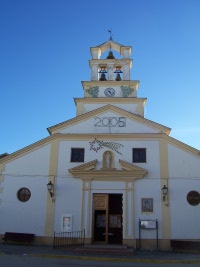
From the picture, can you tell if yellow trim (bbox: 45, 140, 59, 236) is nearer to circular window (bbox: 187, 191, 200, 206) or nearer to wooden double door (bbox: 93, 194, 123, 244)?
wooden double door (bbox: 93, 194, 123, 244)

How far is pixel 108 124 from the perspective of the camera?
1897cm

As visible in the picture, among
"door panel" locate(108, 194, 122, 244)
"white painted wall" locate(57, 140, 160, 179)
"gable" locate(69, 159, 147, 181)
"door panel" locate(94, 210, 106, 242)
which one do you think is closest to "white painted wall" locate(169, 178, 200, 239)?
"white painted wall" locate(57, 140, 160, 179)

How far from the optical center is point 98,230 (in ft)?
57.3

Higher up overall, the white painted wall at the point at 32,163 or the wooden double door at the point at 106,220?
the white painted wall at the point at 32,163

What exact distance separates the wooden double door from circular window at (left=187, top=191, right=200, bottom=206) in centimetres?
364

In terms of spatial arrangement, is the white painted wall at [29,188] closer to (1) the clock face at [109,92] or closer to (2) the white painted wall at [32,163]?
(2) the white painted wall at [32,163]

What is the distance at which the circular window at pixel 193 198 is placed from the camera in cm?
1712

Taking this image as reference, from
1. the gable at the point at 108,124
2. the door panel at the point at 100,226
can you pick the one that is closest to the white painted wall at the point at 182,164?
the gable at the point at 108,124

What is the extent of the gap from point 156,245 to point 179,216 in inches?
74.2

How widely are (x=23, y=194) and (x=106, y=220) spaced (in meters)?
4.74

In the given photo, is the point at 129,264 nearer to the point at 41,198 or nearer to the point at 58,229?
the point at 58,229

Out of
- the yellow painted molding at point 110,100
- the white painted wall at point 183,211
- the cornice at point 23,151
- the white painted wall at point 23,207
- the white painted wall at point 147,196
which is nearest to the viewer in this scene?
the white painted wall at point 183,211

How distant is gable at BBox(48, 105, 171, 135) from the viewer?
18719mm

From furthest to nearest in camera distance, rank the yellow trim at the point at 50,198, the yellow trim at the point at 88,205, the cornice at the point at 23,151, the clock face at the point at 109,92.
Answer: the clock face at the point at 109,92
the cornice at the point at 23,151
the yellow trim at the point at 50,198
the yellow trim at the point at 88,205
